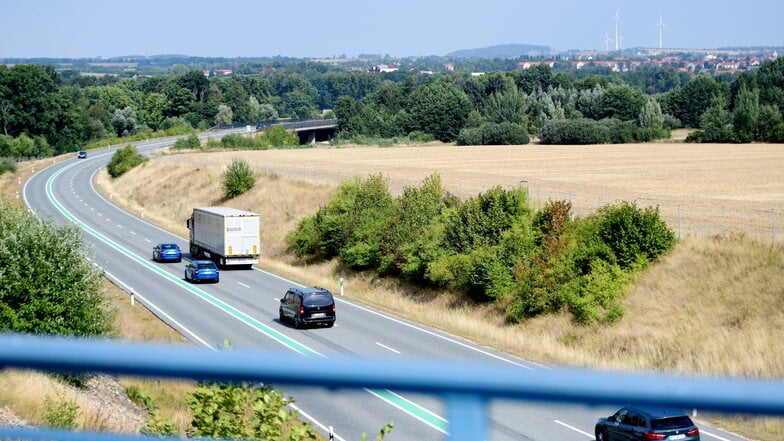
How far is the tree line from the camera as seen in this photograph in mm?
118625

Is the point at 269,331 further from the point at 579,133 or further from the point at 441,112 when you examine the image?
the point at 441,112

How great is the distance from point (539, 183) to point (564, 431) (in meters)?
65.8

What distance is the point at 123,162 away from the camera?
9944 cm

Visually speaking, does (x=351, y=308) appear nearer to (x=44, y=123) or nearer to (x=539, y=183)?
(x=539, y=183)

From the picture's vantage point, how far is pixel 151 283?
145ft

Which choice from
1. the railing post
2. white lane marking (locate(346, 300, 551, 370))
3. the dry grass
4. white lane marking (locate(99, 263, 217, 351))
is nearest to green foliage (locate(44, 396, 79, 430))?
the railing post

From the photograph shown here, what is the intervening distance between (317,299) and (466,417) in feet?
98.9

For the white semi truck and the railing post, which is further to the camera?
the white semi truck

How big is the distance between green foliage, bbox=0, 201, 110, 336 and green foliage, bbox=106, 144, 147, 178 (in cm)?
7421

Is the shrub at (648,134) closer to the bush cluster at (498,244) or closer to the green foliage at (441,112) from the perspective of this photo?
the green foliage at (441,112)

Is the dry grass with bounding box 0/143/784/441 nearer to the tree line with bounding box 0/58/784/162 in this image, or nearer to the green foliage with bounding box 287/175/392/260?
the green foliage with bounding box 287/175/392/260

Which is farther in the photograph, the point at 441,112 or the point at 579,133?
the point at 441,112

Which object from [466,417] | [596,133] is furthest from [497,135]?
[466,417]

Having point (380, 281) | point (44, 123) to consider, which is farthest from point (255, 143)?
point (380, 281)
